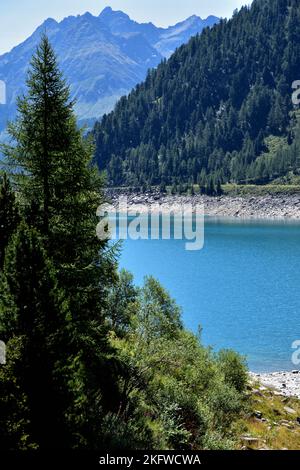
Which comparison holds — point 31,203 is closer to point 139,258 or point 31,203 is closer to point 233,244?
point 139,258

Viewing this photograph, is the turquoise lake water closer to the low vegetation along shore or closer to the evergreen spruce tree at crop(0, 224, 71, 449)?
the low vegetation along shore

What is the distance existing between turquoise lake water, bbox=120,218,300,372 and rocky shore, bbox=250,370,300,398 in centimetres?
341

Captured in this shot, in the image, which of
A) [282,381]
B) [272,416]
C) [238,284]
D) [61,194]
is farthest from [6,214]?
[238,284]

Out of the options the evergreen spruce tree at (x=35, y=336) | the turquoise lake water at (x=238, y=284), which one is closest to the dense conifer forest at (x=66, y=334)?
the evergreen spruce tree at (x=35, y=336)

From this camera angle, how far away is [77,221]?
19281mm

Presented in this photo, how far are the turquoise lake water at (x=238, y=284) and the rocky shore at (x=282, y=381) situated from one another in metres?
3.41

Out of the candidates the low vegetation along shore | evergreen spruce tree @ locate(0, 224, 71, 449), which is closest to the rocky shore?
the low vegetation along shore

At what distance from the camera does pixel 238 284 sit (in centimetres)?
8956

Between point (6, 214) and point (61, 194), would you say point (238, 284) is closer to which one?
point (61, 194)

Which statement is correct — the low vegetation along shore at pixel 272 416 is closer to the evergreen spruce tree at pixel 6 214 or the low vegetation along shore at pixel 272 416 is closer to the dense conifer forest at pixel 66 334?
the dense conifer forest at pixel 66 334

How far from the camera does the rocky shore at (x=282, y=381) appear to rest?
4077 centimetres

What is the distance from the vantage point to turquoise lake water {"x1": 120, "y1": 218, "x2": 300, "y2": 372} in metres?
58.9
